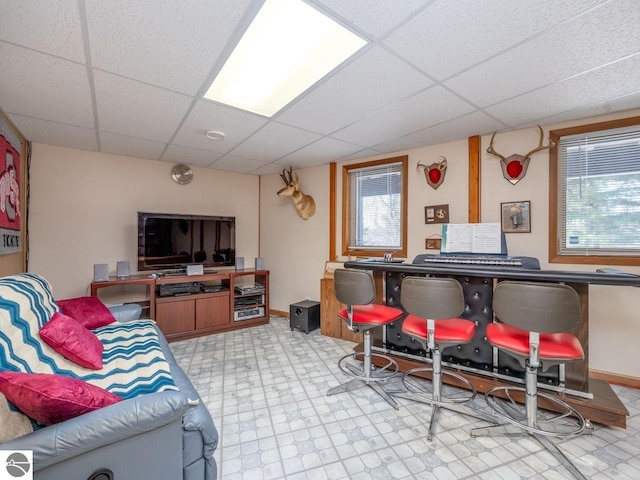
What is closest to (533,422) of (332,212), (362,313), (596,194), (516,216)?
(362,313)

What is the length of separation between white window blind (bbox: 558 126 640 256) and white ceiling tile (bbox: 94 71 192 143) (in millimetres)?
3479

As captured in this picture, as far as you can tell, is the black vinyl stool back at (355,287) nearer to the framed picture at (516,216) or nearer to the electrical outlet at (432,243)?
the electrical outlet at (432,243)

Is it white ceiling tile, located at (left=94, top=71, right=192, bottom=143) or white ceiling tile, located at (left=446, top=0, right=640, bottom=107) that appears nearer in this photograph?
white ceiling tile, located at (left=446, top=0, right=640, bottom=107)

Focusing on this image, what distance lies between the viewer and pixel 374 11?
137cm

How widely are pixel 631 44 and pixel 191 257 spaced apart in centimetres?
447

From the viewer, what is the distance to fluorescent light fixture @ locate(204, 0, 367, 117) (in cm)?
149

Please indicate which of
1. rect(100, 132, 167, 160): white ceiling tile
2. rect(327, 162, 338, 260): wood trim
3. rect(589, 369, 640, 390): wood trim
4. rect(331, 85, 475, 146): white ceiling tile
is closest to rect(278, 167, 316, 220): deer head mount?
rect(327, 162, 338, 260): wood trim

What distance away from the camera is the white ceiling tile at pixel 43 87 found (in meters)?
1.71

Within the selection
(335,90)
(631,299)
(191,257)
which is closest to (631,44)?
(335,90)

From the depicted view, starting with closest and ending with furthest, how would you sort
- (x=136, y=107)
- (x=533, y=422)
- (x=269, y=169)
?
1. (x=533, y=422)
2. (x=136, y=107)
3. (x=269, y=169)

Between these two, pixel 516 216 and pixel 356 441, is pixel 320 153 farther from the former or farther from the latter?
pixel 356 441

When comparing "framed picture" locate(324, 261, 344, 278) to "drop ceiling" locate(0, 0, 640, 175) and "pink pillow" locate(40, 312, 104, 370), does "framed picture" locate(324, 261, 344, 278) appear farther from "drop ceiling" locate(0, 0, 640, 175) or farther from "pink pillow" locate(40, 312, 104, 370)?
"pink pillow" locate(40, 312, 104, 370)

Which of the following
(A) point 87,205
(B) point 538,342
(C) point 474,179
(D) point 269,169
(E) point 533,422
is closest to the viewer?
(B) point 538,342

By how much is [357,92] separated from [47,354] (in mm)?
2550
